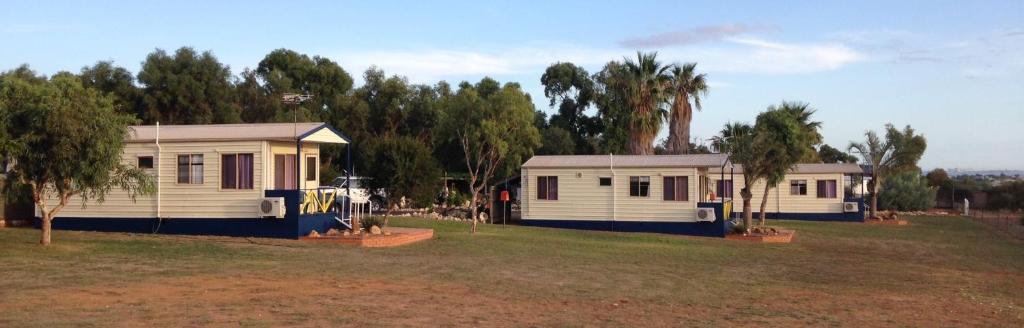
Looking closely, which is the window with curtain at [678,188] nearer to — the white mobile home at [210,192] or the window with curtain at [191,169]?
the white mobile home at [210,192]

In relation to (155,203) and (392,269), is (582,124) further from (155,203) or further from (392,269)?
(392,269)

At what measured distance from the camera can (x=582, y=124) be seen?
59.2 metres

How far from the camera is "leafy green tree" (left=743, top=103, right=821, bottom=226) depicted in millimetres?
28328

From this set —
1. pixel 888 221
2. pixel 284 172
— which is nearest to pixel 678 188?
pixel 284 172

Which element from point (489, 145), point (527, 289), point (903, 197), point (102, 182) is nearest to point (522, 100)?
point (489, 145)

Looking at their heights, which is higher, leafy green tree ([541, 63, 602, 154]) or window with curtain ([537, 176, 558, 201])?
leafy green tree ([541, 63, 602, 154])

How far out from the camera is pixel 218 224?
21.0 m

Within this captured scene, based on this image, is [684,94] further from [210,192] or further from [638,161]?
[210,192]

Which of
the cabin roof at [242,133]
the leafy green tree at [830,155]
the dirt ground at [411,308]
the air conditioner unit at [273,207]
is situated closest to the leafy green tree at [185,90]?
the cabin roof at [242,133]

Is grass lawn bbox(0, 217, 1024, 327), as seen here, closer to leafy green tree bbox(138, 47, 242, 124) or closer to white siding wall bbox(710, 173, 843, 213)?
white siding wall bbox(710, 173, 843, 213)

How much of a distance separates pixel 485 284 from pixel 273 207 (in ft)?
26.7

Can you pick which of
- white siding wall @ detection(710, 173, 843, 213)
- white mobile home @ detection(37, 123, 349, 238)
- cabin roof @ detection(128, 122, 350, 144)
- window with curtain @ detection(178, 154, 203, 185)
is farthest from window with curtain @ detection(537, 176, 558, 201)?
white siding wall @ detection(710, 173, 843, 213)

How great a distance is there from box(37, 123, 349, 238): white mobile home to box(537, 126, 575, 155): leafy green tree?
32019 millimetres

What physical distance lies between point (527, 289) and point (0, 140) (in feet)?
30.7
